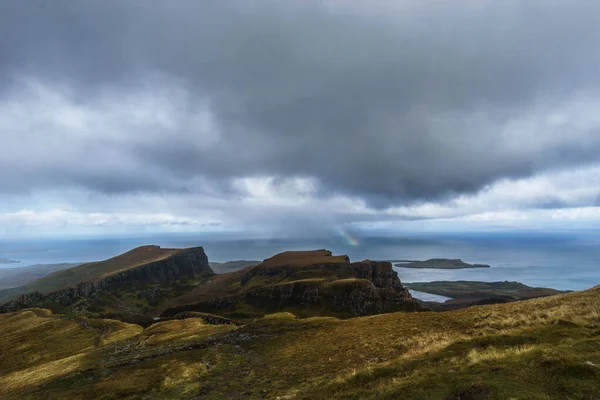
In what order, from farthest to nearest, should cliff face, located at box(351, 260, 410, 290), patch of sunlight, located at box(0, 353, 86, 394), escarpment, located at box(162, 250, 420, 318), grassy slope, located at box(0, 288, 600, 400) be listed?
1. cliff face, located at box(351, 260, 410, 290)
2. escarpment, located at box(162, 250, 420, 318)
3. patch of sunlight, located at box(0, 353, 86, 394)
4. grassy slope, located at box(0, 288, 600, 400)

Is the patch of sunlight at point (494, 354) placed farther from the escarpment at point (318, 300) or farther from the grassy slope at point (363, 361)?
the escarpment at point (318, 300)

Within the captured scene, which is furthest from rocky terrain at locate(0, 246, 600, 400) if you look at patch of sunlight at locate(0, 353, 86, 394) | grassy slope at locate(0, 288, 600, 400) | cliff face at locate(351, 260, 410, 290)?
cliff face at locate(351, 260, 410, 290)

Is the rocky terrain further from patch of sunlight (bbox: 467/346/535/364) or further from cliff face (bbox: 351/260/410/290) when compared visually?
cliff face (bbox: 351/260/410/290)

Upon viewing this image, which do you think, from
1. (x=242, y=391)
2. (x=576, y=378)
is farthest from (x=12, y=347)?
(x=576, y=378)

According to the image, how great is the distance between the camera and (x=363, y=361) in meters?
28.4

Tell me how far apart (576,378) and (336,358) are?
21.3m

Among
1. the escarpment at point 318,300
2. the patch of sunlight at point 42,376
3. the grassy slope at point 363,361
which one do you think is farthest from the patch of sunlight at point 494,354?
the escarpment at point 318,300

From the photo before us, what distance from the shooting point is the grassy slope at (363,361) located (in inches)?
617

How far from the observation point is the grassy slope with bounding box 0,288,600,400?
15.7m

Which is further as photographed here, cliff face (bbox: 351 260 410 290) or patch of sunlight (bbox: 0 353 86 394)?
cliff face (bbox: 351 260 410 290)

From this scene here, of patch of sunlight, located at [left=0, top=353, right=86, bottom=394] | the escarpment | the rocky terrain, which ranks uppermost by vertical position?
the rocky terrain

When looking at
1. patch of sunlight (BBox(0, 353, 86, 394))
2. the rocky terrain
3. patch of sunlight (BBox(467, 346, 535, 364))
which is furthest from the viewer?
patch of sunlight (BBox(0, 353, 86, 394))

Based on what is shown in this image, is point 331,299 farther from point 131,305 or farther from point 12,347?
point 131,305

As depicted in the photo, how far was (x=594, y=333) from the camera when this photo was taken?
21375mm
